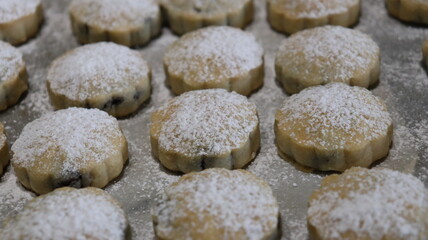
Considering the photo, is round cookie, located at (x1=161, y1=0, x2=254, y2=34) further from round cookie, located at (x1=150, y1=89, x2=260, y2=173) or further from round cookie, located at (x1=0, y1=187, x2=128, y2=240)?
round cookie, located at (x1=0, y1=187, x2=128, y2=240)

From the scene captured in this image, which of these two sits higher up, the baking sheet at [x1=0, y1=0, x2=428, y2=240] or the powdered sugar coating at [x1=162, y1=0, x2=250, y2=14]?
the powdered sugar coating at [x1=162, y1=0, x2=250, y2=14]

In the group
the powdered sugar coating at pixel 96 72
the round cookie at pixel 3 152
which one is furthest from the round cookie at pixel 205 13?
the round cookie at pixel 3 152

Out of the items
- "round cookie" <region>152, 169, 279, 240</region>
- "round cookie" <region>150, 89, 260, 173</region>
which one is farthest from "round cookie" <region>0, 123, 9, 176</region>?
"round cookie" <region>152, 169, 279, 240</region>

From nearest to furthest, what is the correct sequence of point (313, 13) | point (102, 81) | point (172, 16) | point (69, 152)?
point (69, 152) → point (102, 81) → point (313, 13) → point (172, 16)

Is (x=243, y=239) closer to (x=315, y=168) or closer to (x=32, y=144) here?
(x=315, y=168)

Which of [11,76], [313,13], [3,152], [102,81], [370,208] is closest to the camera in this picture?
[370,208]

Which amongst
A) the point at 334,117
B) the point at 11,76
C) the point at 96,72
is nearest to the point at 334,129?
the point at 334,117

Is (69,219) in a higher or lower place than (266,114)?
higher

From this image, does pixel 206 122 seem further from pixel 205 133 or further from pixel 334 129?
pixel 334 129
